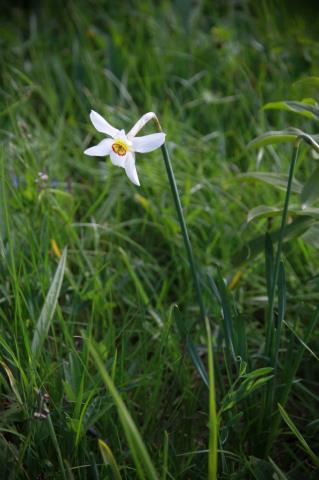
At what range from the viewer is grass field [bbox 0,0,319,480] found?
Result: 1076mm

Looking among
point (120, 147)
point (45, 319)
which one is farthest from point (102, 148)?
point (45, 319)

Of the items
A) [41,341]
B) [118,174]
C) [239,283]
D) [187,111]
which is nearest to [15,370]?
[41,341]

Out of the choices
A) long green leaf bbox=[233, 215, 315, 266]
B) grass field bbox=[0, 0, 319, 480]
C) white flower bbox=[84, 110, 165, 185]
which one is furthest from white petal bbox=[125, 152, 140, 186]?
long green leaf bbox=[233, 215, 315, 266]

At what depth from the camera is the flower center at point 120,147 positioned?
100cm

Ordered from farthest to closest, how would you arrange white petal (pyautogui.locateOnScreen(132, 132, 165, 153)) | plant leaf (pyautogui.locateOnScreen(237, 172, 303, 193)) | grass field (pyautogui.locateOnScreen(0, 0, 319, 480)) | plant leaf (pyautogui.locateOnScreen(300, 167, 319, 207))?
plant leaf (pyautogui.locateOnScreen(237, 172, 303, 193)) → plant leaf (pyautogui.locateOnScreen(300, 167, 319, 207)) → grass field (pyautogui.locateOnScreen(0, 0, 319, 480)) → white petal (pyautogui.locateOnScreen(132, 132, 165, 153))

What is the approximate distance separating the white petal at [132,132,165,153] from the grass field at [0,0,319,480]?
246 millimetres

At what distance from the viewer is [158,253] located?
1.75 metres

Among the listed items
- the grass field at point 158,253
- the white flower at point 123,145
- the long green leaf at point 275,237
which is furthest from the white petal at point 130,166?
the long green leaf at point 275,237

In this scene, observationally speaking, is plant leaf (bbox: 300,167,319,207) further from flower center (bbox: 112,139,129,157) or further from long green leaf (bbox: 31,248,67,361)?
long green leaf (bbox: 31,248,67,361)

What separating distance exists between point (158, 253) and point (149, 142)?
81 centimetres

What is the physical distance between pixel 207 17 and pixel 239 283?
1.74m

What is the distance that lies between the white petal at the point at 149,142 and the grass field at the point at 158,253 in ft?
0.81

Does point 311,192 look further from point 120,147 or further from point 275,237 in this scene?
point 120,147

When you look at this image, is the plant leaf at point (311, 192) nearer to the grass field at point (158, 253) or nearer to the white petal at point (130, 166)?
the grass field at point (158, 253)
